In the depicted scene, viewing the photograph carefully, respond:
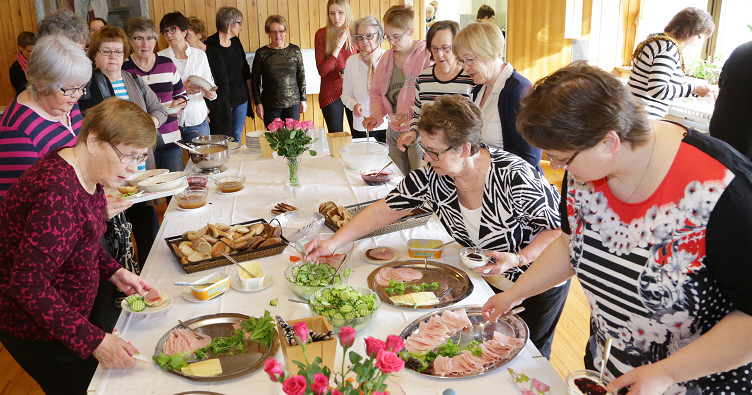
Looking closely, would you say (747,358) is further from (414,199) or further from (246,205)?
(246,205)

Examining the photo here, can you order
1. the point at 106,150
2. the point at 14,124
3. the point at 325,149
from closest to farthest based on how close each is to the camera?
the point at 106,150 < the point at 14,124 < the point at 325,149

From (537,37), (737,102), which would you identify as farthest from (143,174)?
(537,37)

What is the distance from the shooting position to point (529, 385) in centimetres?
139

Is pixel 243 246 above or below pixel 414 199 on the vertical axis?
below

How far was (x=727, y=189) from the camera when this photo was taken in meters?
1.15

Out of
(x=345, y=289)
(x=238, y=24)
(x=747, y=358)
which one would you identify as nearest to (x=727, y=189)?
(x=747, y=358)

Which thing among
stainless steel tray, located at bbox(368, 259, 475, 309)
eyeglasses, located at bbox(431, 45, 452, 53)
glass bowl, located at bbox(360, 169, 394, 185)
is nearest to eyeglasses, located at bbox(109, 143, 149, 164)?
stainless steel tray, located at bbox(368, 259, 475, 309)

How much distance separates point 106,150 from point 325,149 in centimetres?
220

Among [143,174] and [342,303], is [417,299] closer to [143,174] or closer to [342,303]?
[342,303]

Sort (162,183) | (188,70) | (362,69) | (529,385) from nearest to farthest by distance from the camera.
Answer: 1. (529,385)
2. (162,183)
3. (362,69)
4. (188,70)

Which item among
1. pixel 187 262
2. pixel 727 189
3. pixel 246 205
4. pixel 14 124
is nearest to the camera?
pixel 727 189

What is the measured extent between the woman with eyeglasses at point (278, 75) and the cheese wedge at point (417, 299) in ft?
12.1

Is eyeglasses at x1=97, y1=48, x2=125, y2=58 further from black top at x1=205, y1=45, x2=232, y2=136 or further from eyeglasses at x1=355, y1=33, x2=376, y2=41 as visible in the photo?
black top at x1=205, y1=45, x2=232, y2=136

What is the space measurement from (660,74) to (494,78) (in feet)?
4.33
